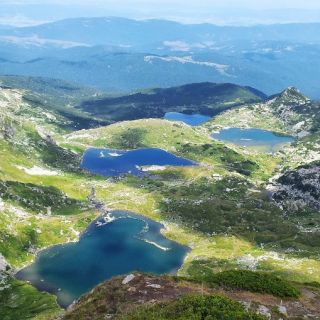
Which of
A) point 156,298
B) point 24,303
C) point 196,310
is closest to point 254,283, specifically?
point 156,298

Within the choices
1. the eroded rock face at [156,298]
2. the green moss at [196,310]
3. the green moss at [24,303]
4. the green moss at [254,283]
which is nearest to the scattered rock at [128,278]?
the eroded rock face at [156,298]

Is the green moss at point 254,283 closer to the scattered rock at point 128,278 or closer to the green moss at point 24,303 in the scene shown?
the scattered rock at point 128,278

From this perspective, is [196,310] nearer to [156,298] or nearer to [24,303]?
[156,298]

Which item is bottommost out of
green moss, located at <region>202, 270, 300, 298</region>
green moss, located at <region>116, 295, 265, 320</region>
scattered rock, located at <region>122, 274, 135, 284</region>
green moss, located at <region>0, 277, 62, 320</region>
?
green moss, located at <region>0, 277, 62, 320</region>

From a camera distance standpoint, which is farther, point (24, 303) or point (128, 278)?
point (24, 303)

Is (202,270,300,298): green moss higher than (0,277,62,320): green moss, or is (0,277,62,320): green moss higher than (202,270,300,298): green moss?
(202,270,300,298): green moss

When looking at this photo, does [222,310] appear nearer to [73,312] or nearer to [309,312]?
[309,312]

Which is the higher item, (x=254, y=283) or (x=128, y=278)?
(x=254, y=283)

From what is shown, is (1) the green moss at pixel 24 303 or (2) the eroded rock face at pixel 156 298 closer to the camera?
(2) the eroded rock face at pixel 156 298

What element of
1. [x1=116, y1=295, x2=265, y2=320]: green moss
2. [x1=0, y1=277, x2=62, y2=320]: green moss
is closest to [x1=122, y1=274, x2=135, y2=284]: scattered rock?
[x1=116, y1=295, x2=265, y2=320]: green moss

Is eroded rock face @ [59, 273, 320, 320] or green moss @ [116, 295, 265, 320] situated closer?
green moss @ [116, 295, 265, 320]

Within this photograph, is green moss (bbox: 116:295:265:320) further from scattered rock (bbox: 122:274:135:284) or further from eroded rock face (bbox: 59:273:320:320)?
scattered rock (bbox: 122:274:135:284)
